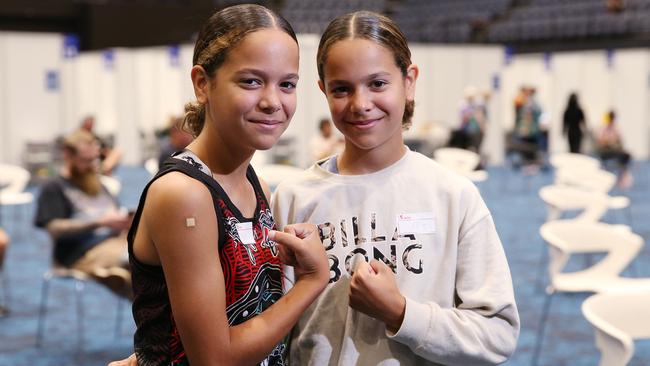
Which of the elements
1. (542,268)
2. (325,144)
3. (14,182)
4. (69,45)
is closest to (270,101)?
(542,268)

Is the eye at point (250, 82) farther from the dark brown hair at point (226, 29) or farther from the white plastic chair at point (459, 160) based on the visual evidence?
the white plastic chair at point (459, 160)

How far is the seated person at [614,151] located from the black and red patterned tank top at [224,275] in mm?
11632

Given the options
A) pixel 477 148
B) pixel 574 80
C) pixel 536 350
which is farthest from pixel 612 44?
pixel 536 350

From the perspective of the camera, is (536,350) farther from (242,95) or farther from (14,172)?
(14,172)

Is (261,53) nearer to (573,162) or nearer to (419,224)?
(419,224)

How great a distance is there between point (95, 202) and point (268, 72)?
4.01 meters

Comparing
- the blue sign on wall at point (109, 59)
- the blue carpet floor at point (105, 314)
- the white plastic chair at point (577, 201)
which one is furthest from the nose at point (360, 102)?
the blue sign on wall at point (109, 59)

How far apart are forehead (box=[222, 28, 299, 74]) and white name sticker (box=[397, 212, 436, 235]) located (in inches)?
15.0

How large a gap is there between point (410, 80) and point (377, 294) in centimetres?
44

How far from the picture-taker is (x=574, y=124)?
1587cm

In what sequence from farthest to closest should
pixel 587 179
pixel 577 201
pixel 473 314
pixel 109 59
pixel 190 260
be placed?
pixel 109 59
pixel 587 179
pixel 577 201
pixel 473 314
pixel 190 260

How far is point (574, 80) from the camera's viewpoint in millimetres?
20125

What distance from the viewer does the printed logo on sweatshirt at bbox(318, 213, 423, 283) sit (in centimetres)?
153

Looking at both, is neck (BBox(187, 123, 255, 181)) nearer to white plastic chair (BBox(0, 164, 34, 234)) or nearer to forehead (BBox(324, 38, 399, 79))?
forehead (BBox(324, 38, 399, 79))
